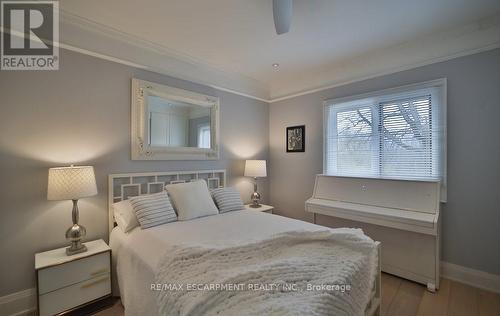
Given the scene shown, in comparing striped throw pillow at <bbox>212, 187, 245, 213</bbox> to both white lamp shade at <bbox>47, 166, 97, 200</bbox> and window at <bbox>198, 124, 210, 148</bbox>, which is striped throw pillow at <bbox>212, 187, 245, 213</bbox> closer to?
window at <bbox>198, 124, 210, 148</bbox>

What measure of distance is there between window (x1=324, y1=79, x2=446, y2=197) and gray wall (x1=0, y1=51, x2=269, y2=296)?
2.45 meters

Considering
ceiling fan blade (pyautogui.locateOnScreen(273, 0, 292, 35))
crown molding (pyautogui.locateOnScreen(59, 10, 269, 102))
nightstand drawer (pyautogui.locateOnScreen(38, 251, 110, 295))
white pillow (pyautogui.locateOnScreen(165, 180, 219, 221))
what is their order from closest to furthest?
ceiling fan blade (pyautogui.locateOnScreen(273, 0, 292, 35)) → nightstand drawer (pyautogui.locateOnScreen(38, 251, 110, 295)) → crown molding (pyautogui.locateOnScreen(59, 10, 269, 102)) → white pillow (pyautogui.locateOnScreen(165, 180, 219, 221))

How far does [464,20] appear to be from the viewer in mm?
2055

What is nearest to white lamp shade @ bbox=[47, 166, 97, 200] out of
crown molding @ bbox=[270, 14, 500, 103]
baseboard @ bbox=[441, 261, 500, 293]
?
crown molding @ bbox=[270, 14, 500, 103]

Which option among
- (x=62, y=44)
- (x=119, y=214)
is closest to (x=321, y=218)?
(x=119, y=214)

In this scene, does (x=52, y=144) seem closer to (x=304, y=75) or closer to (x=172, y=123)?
(x=172, y=123)

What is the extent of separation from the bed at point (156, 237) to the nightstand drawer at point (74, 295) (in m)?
0.12

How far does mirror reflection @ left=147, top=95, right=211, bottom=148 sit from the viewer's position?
2.54 m

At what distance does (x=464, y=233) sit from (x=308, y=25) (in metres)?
2.55

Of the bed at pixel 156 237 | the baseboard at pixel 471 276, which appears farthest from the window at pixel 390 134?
the bed at pixel 156 237

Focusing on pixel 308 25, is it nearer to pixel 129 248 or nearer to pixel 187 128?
pixel 187 128

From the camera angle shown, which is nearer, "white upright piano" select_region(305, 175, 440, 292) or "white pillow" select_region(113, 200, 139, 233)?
"white pillow" select_region(113, 200, 139, 233)

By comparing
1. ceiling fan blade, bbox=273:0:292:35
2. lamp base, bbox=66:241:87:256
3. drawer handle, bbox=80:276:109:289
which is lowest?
drawer handle, bbox=80:276:109:289

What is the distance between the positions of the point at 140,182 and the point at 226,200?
98 centimetres
